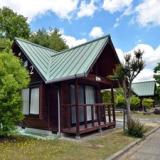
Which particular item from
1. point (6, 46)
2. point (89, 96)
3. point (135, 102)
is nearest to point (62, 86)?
point (89, 96)

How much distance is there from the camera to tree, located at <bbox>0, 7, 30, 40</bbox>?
37.2 m

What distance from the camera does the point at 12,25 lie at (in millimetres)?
37312

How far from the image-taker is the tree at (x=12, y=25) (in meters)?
37.2

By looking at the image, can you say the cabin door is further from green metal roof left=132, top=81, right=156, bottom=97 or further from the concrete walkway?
green metal roof left=132, top=81, right=156, bottom=97

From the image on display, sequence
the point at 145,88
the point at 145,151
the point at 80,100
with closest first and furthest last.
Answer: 1. the point at 145,151
2. the point at 80,100
3. the point at 145,88

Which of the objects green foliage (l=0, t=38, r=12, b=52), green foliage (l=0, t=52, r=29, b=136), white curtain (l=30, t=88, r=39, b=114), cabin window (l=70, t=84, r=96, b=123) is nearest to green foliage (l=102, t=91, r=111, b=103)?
cabin window (l=70, t=84, r=96, b=123)

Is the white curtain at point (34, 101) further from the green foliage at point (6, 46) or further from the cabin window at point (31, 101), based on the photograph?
the green foliage at point (6, 46)

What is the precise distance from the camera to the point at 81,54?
1431cm

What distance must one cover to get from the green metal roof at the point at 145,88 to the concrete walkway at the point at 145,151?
3153cm

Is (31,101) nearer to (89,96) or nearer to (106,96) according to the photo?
(89,96)

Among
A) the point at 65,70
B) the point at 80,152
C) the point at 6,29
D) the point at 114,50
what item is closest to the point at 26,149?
the point at 80,152

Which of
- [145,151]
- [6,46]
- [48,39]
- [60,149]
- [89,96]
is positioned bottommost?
[145,151]

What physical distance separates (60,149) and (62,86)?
4.67m

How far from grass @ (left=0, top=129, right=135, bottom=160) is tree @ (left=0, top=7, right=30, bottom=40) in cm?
2809
